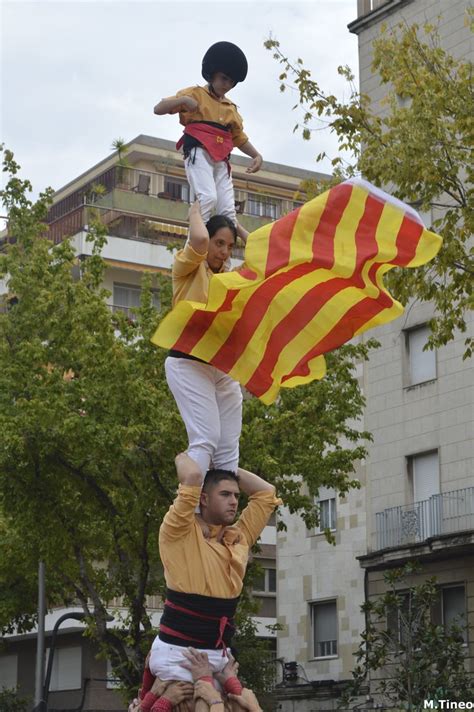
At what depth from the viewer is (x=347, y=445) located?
3803cm

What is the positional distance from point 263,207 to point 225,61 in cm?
5157

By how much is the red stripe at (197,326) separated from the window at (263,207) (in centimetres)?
5061

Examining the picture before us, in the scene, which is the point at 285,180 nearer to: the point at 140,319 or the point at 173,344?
the point at 140,319

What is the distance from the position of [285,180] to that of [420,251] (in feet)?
181

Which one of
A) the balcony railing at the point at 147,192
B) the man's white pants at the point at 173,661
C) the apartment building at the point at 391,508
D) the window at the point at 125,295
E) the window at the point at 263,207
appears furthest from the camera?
the window at the point at 263,207

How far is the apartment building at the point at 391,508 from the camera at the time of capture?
110ft

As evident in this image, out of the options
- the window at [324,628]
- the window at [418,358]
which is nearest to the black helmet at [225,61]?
the window at [418,358]

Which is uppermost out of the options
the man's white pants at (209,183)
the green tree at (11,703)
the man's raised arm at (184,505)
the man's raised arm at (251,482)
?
the man's white pants at (209,183)

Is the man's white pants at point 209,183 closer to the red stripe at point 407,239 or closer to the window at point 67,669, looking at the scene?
the red stripe at point 407,239

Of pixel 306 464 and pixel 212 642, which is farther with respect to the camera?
pixel 306 464

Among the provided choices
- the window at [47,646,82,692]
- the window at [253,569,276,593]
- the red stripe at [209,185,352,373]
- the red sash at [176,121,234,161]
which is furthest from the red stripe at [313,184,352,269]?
the window at [253,569,276,593]

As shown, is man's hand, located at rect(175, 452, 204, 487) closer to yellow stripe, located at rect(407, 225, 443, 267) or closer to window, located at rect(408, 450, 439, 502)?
yellow stripe, located at rect(407, 225, 443, 267)

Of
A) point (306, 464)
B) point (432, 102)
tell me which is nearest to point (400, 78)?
point (432, 102)

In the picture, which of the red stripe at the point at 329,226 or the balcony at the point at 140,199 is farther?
the balcony at the point at 140,199
